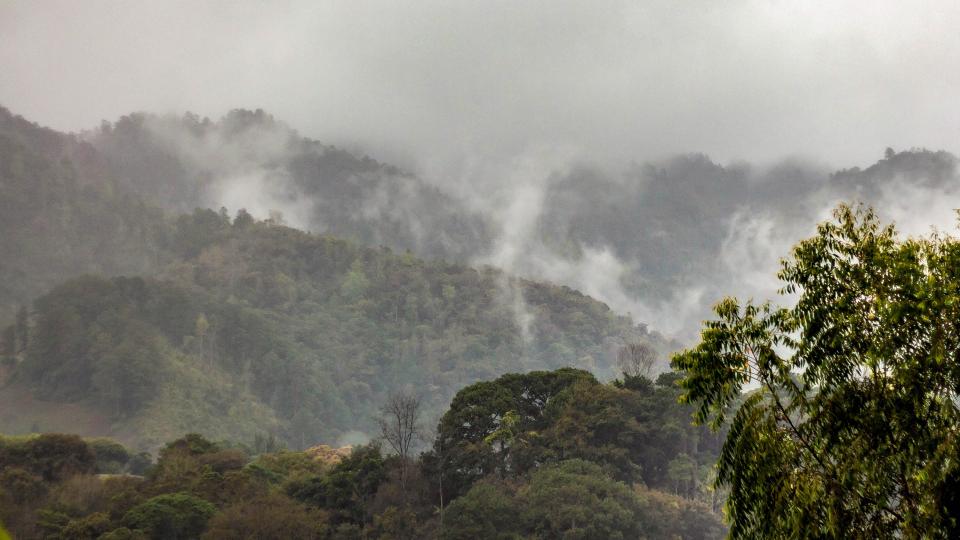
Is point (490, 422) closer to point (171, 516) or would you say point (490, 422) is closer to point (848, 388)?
point (171, 516)

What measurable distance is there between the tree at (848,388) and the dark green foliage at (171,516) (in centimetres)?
4212

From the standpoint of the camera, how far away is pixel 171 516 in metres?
46.9

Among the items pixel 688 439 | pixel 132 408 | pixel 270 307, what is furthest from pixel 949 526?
pixel 270 307

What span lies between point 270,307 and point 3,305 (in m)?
56.6

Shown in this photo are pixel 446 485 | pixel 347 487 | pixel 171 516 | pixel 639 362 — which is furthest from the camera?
pixel 639 362

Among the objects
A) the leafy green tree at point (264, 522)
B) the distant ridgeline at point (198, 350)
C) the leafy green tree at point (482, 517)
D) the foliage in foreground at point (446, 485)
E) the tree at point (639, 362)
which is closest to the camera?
the leafy green tree at point (264, 522)

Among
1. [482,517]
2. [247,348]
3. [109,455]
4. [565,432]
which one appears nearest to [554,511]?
[482,517]

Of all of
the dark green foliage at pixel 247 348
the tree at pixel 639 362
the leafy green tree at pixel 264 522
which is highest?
the dark green foliage at pixel 247 348

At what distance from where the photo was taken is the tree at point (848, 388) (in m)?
11.0

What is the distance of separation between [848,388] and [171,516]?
44.2 m

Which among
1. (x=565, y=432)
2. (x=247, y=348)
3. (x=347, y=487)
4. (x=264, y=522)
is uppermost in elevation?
(x=247, y=348)

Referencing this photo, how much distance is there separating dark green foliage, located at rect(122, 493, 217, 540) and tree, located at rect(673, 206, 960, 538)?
42.1 meters

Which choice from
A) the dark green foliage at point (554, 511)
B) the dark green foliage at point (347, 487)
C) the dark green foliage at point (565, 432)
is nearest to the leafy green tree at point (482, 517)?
the dark green foliage at point (554, 511)

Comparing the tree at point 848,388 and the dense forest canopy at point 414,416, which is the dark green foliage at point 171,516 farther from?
the tree at point 848,388
